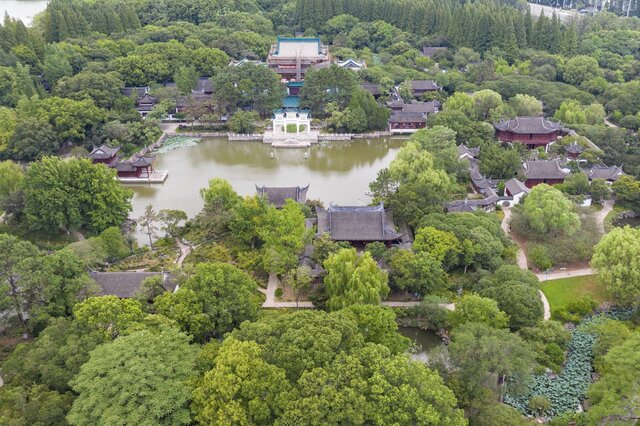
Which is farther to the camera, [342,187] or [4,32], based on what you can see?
[4,32]

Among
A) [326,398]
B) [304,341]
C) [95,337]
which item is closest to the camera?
[326,398]

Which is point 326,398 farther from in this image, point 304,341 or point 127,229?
point 127,229

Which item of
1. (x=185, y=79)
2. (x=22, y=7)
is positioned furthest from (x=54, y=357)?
(x=22, y=7)

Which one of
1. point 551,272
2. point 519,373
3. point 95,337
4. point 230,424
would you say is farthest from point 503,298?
point 95,337

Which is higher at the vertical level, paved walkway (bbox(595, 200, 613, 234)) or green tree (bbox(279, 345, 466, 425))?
green tree (bbox(279, 345, 466, 425))

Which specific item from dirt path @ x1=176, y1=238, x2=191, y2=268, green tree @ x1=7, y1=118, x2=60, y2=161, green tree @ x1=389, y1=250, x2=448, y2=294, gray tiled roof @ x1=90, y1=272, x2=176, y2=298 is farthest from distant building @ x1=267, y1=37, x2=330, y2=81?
gray tiled roof @ x1=90, y1=272, x2=176, y2=298

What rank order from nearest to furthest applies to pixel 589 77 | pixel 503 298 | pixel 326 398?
pixel 326 398, pixel 503 298, pixel 589 77

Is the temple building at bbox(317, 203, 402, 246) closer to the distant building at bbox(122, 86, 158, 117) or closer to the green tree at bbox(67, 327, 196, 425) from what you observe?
the green tree at bbox(67, 327, 196, 425)

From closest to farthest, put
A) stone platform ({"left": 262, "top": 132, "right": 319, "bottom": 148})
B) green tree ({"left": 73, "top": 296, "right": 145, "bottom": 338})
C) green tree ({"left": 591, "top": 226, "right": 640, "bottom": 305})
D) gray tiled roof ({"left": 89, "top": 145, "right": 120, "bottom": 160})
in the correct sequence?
1. green tree ({"left": 73, "top": 296, "right": 145, "bottom": 338})
2. green tree ({"left": 591, "top": 226, "right": 640, "bottom": 305})
3. gray tiled roof ({"left": 89, "top": 145, "right": 120, "bottom": 160})
4. stone platform ({"left": 262, "top": 132, "right": 319, "bottom": 148})
